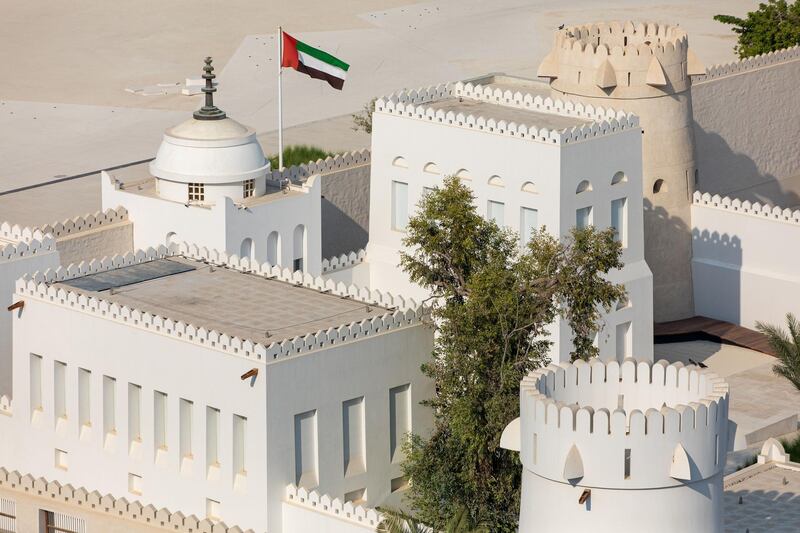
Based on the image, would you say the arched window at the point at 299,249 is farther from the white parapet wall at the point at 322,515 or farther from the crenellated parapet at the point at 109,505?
the white parapet wall at the point at 322,515

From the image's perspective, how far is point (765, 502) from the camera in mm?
52688

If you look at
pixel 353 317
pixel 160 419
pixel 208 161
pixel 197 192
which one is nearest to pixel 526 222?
pixel 208 161

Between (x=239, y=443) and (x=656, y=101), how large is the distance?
21013 millimetres

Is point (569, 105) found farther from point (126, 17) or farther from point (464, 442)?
point (126, 17)

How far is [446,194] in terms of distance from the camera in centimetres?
5331

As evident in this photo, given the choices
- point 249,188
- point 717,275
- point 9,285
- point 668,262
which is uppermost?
point 249,188

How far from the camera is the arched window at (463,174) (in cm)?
6259

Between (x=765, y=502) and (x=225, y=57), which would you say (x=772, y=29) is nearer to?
(x=225, y=57)

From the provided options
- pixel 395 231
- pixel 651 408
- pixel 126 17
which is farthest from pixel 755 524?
pixel 126 17

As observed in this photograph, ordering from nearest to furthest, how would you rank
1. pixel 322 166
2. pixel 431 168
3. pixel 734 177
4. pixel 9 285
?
pixel 9 285 → pixel 431 168 → pixel 322 166 → pixel 734 177

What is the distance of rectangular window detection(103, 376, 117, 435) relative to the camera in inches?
2109

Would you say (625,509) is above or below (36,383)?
above

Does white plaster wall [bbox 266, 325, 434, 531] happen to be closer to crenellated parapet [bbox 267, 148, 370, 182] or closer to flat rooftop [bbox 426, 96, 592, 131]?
flat rooftop [bbox 426, 96, 592, 131]

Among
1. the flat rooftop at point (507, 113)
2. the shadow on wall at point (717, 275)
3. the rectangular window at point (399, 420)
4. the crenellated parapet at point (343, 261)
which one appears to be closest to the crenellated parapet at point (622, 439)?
the rectangular window at point (399, 420)
